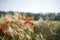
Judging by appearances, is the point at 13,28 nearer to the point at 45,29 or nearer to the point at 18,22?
the point at 18,22

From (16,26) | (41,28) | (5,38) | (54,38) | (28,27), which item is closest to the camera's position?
(5,38)

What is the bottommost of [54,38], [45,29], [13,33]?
[54,38]

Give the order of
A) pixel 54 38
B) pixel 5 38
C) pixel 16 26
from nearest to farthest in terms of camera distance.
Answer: pixel 5 38 < pixel 16 26 < pixel 54 38

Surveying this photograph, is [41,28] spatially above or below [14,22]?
below

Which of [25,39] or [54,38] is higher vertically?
[25,39]

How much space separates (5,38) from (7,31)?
0.16 m

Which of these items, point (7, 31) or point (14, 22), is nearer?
point (7, 31)

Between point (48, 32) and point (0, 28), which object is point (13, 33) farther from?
point (48, 32)

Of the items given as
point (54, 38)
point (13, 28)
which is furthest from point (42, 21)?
point (13, 28)

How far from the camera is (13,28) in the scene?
4.25 m

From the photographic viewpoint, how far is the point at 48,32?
6.88 metres

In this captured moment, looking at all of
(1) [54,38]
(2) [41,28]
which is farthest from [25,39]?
(1) [54,38]

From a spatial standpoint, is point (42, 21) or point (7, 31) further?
point (42, 21)

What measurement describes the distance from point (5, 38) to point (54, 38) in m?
3.92
